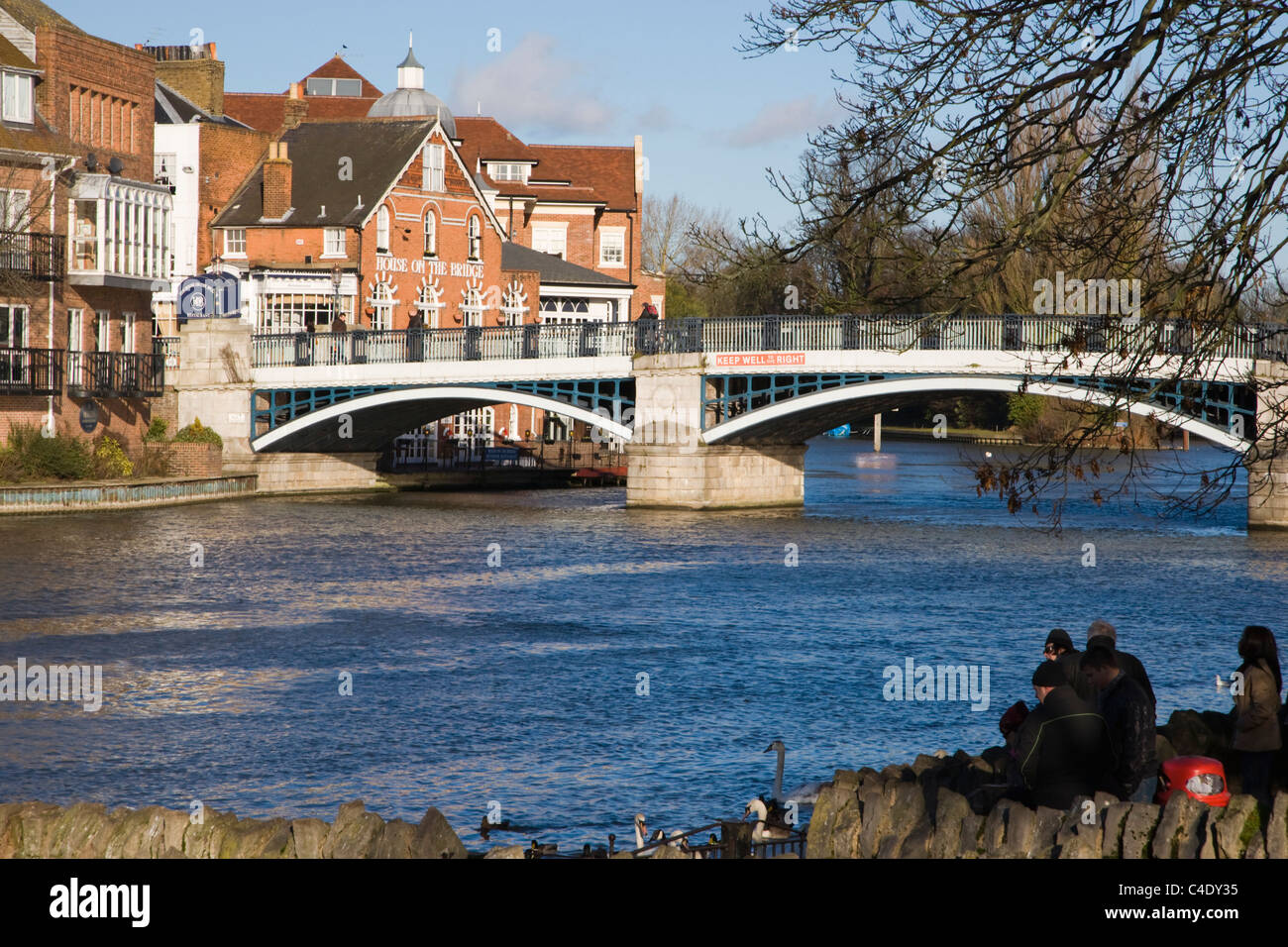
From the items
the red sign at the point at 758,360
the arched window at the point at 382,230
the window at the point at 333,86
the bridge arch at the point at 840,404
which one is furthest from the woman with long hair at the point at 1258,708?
the window at the point at 333,86

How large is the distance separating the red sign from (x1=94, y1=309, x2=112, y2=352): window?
1636 centimetres

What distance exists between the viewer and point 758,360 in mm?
42781

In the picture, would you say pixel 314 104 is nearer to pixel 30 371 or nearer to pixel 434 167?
pixel 434 167

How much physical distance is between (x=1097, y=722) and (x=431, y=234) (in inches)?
2032

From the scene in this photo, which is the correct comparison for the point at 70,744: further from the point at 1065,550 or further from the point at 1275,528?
the point at 1275,528

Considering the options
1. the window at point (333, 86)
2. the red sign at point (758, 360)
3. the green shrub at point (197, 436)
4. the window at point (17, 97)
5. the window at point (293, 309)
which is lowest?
the green shrub at point (197, 436)

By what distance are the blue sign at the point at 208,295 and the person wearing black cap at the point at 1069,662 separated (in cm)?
4167

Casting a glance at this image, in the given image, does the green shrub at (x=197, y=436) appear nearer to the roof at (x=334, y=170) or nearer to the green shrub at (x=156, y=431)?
the green shrub at (x=156, y=431)

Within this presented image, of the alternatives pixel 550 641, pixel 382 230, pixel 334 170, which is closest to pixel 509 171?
pixel 334 170

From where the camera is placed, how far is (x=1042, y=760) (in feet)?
32.6

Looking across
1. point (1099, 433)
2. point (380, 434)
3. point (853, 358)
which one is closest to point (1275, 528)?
point (853, 358)

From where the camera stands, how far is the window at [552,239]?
77875 mm

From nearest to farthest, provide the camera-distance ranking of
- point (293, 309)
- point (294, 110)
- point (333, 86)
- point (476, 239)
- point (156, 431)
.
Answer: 1. point (156, 431)
2. point (293, 309)
3. point (476, 239)
4. point (294, 110)
5. point (333, 86)
